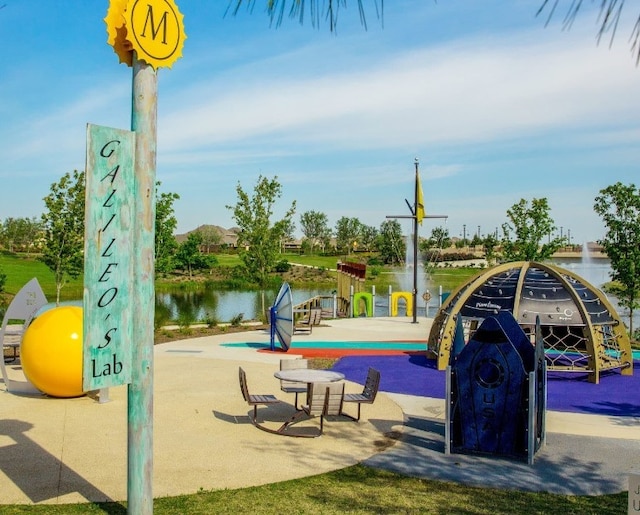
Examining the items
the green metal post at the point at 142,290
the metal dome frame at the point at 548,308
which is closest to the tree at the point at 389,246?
the metal dome frame at the point at 548,308

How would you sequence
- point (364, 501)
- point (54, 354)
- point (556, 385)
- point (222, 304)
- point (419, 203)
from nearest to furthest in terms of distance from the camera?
point (364, 501) < point (54, 354) < point (556, 385) < point (419, 203) < point (222, 304)

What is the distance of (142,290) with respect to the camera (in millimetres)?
6320

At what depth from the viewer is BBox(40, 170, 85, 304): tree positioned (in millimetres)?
→ 28781

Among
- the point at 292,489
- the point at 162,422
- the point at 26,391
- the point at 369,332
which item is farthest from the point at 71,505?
the point at 369,332

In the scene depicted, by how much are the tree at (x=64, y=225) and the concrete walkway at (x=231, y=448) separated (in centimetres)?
1702

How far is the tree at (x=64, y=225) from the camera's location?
94.4ft

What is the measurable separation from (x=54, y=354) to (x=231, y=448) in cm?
437

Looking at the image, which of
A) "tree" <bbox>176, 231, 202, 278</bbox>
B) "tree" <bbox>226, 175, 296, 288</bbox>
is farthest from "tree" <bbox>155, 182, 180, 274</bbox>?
"tree" <bbox>176, 231, 202, 278</bbox>

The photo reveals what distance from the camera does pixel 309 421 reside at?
11.4 meters

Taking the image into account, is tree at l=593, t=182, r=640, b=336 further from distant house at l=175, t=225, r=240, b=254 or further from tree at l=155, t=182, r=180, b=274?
distant house at l=175, t=225, r=240, b=254

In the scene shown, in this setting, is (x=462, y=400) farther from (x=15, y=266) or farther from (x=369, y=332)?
(x=15, y=266)

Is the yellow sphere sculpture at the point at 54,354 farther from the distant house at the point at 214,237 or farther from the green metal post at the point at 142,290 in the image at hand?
the distant house at the point at 214,237

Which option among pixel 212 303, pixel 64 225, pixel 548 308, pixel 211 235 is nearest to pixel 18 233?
pixel 211 235

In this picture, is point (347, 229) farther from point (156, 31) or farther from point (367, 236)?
point (156, 31)
